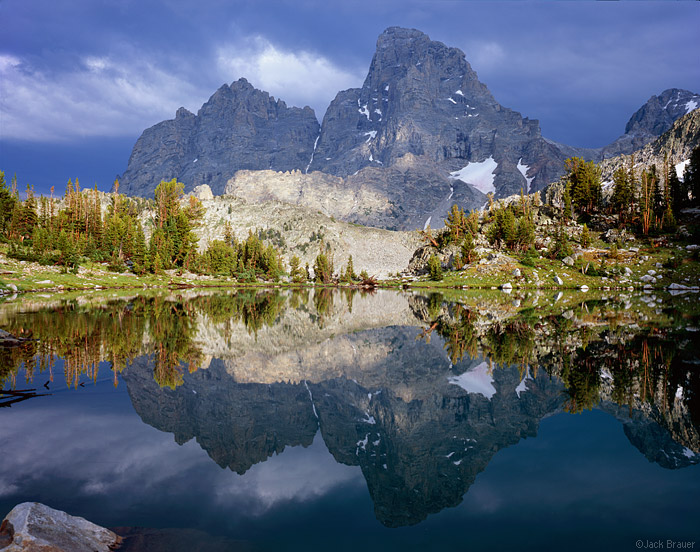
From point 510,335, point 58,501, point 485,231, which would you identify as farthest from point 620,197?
point 58,501

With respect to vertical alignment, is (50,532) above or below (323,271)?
below

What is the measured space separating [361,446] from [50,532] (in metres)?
6.55

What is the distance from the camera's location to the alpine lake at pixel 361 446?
6793mm

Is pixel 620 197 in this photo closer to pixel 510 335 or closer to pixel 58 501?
pixel 510 335

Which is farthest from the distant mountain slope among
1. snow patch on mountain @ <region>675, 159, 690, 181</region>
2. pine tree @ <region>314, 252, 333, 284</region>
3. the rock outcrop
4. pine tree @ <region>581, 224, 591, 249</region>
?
the rock outcrop

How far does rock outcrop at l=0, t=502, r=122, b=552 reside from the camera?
498 cm

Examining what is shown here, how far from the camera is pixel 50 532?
5.36 metres

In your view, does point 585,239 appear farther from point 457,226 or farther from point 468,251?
point 457,226

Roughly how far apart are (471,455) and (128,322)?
28.4 meters

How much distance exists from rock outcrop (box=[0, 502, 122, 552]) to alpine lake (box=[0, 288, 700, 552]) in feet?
1.96

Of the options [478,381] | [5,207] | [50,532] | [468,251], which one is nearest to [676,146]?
[468,251]

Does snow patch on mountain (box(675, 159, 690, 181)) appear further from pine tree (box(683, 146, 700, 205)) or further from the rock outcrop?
the rock outcrop

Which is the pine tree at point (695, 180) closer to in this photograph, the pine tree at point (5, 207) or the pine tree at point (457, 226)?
the pine tree at point (457, 226)

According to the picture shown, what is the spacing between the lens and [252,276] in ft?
428
